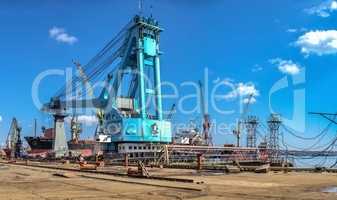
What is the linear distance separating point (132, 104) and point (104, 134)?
12.9 metres

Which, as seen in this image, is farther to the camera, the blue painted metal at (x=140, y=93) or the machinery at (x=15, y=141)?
the machinery at (x=15, y=141)

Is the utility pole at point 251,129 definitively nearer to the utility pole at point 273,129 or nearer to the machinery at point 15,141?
the utility pole at point 273,129

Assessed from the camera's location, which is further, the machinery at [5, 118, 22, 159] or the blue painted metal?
the machinery at [5, 118, 22, 159]

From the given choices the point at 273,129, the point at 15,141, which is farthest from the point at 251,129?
the point at 15,141

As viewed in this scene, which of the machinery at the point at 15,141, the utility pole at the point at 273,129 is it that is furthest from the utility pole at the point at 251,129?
the machinery at the point at 15,141

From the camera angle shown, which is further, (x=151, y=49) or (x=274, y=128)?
(x=274, y=128)

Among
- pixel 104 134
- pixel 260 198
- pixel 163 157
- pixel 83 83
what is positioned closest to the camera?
pixel 260 198

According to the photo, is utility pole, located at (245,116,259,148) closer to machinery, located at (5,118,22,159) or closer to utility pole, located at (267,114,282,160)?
utility pole, located at (267,114,282,160)

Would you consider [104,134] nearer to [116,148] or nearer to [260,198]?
[116,148]

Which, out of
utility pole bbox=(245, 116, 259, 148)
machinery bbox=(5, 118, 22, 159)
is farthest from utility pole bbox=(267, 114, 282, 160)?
machinery bbox=(5, 118, 22, 159)

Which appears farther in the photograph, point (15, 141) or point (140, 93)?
point (15, 141)

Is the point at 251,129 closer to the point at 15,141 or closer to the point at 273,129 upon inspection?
the point at 273,129

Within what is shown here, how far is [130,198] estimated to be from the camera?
16453 mm

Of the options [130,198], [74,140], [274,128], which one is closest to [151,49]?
[74,140]
